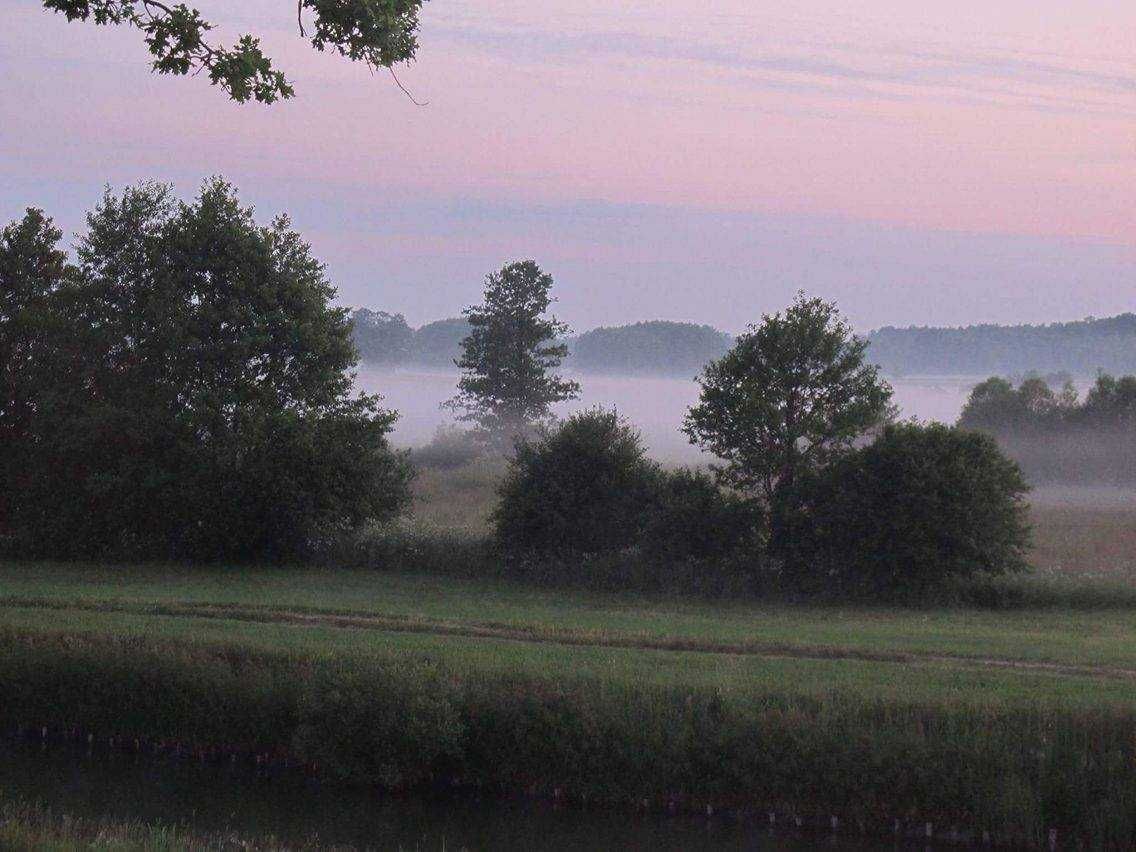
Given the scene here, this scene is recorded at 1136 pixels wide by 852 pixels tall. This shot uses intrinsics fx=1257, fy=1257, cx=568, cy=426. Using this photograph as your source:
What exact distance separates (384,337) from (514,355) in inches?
2276

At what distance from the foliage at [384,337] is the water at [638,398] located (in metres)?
2.16

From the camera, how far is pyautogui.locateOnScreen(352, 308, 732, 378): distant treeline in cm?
12962

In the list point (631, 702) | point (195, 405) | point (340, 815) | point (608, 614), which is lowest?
point (340, 815)

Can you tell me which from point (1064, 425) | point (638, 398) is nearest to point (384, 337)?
point (638, 398)

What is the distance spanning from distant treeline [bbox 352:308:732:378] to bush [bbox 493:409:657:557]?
8676 centimetres

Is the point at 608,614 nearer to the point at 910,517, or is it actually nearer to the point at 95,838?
the point at 910,517

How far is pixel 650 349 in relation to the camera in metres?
132

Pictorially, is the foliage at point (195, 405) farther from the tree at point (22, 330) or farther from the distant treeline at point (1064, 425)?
the distant treeline at point (1064, 425)

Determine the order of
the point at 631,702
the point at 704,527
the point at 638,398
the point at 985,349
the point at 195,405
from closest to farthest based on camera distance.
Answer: the point at 631,702, the point at 704,527, the point at 195,405, the point at 638,398, the point at 985,349

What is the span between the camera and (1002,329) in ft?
412

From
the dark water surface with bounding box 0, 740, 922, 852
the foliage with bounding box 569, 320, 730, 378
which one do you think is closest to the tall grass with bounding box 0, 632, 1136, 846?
the dark water surface with bounding box 0, 740, 922, 852

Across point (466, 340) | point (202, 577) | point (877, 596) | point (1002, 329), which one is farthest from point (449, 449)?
point (1002, 329)

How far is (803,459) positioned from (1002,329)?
319 feet

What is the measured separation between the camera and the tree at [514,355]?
78250 mm
